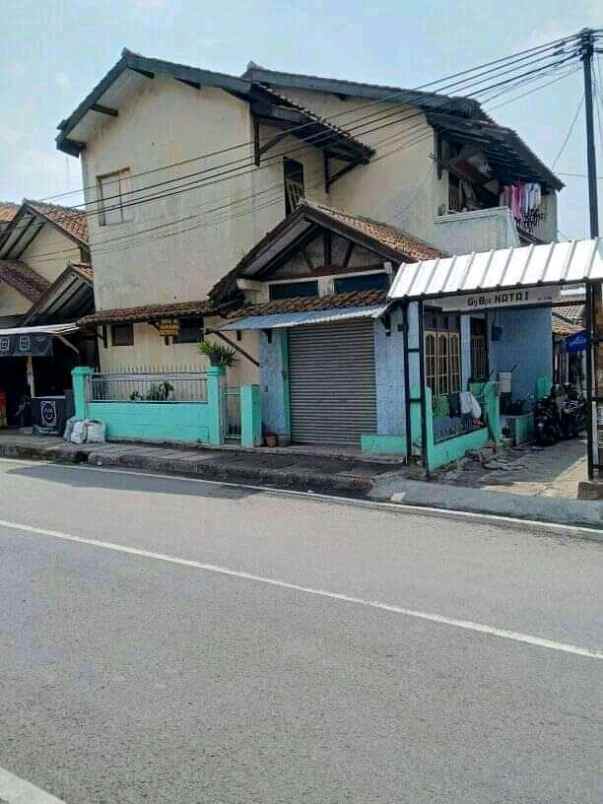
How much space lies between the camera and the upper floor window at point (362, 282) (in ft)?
42.4

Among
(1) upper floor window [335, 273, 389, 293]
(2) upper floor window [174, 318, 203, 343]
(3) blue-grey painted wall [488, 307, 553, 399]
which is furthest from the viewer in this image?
(3) blue-grey painted wall [488, 307, 553, 399]

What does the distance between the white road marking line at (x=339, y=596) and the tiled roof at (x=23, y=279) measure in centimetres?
1475

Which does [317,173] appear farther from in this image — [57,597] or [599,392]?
[57,597]

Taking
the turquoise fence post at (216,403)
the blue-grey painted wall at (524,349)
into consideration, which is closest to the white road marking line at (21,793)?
the turquoise fence post at (216,403)

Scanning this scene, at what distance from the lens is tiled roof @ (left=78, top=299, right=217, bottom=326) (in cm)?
1508

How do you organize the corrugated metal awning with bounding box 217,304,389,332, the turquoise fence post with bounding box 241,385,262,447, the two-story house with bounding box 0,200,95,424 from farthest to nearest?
the two-story house with bounding box 0,200,95,424 → the turquoise fence post with bounding box 241,385,262,447 → the corrugated metal awning with bounding box 217,304,389,332

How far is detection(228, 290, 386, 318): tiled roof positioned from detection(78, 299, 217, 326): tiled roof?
37.6 inches

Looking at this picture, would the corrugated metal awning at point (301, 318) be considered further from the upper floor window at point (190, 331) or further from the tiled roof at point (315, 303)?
the upper floor window at point (190, 331)

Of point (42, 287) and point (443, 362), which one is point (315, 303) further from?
point (42, 287)

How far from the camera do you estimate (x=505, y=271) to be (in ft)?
30.5

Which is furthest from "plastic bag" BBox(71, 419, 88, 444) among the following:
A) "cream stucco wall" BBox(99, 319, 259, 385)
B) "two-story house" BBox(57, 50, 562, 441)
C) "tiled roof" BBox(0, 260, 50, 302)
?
"tiled roof" BBox(0, 260, 50, 302)

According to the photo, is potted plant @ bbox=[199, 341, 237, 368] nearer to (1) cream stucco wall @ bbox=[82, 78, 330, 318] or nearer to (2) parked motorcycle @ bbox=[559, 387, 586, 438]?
(1) cream stucco wall @ bbox=[82, 78, 330, 318]

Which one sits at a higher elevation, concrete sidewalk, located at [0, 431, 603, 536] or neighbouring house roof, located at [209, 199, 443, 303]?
neighbouring house roof, located at [209, 199, 443, 303]

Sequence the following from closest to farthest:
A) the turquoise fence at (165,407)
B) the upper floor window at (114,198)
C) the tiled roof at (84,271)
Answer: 1. the turquoise fence at (165,407)
2. the upper floor window at (114,198)
3. the tiled roof at (84,271)
